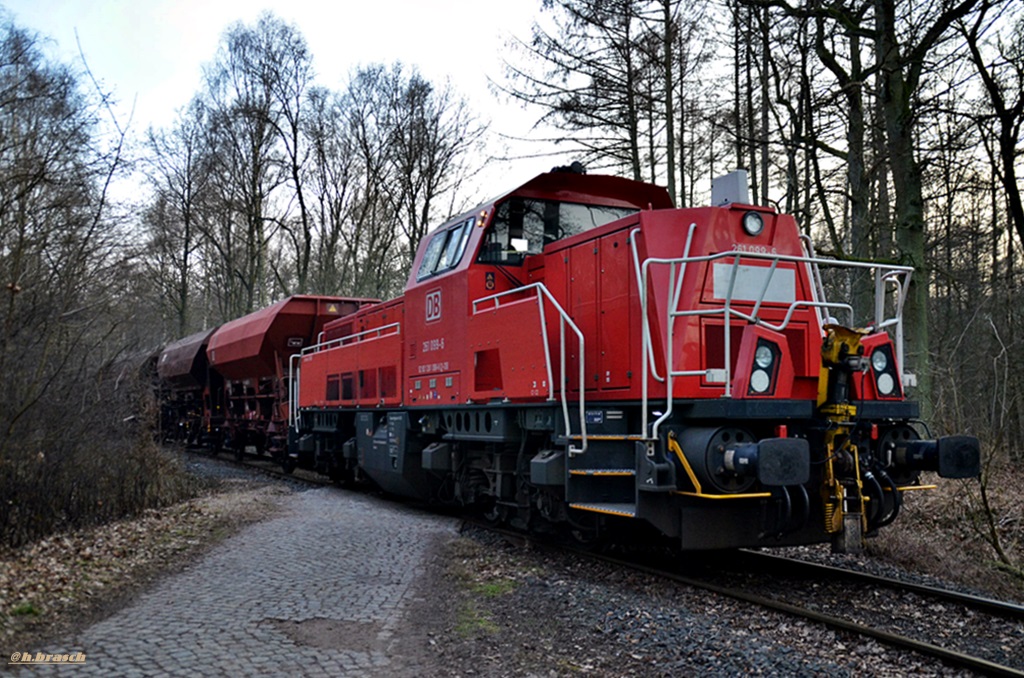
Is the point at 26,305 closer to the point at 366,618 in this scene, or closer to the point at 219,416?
the point at 366,618

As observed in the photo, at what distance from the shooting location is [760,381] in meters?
6.80

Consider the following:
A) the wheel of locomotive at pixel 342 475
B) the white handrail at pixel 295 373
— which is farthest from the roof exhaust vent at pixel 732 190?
the wheel of locomotive at pixel 342 475

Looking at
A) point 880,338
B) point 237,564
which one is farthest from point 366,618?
point 880,338

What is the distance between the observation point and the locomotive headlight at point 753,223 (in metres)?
7.54

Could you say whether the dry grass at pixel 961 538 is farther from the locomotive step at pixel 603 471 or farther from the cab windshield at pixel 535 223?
the cab windshield at pixel 535 223

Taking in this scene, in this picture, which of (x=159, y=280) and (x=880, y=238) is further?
(x=159, y=280)

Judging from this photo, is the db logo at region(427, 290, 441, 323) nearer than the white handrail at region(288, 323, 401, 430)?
Yes

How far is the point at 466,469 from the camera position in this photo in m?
10.5

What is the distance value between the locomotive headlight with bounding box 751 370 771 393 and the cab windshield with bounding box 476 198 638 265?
3.38m

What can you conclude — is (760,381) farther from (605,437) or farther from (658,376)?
(605,437)

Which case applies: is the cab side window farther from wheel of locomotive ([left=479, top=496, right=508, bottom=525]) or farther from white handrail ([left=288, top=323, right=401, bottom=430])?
white handrail ([left=288, top=323, right=401, bottom=430])

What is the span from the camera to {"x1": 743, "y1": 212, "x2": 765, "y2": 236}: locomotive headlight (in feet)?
24.7

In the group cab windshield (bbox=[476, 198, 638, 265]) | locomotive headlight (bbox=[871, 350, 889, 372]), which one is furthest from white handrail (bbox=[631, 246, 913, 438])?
cab windshield (bbox=[476, 198, 638, 265])

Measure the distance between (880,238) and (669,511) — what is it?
10221 mm
